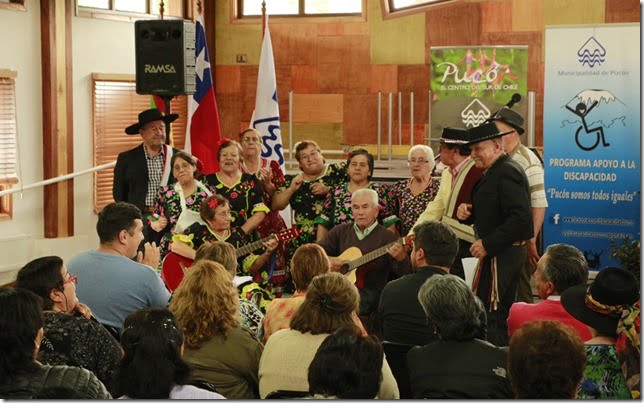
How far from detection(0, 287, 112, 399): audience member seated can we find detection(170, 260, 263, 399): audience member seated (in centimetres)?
56

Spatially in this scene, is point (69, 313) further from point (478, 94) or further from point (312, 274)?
point (478, 94)

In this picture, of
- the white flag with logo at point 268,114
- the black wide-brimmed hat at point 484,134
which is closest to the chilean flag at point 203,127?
the white flag with logo at point 268,114

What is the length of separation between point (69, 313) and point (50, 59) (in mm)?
5680

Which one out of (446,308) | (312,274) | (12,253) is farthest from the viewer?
(12,253)

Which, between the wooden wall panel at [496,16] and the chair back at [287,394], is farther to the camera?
the wooden wall panel at [496,16]

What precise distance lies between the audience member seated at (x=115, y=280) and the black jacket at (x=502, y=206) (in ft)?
5.36

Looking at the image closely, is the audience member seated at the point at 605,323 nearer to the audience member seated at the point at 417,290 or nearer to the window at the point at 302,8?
the audience member seated at the point at 417,290

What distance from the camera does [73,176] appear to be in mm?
8680

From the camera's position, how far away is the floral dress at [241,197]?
5.67 m

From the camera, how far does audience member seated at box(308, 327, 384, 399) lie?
8.07 ft

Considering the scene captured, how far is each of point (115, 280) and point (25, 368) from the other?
3.76 feet

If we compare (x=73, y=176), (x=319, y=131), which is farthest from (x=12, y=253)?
(x=319, y=131)

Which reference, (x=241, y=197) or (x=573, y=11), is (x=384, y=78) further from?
(x=241, y=197)

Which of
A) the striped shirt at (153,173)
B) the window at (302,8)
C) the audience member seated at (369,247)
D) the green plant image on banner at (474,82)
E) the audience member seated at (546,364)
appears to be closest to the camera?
the audience member seated at (546,364)
